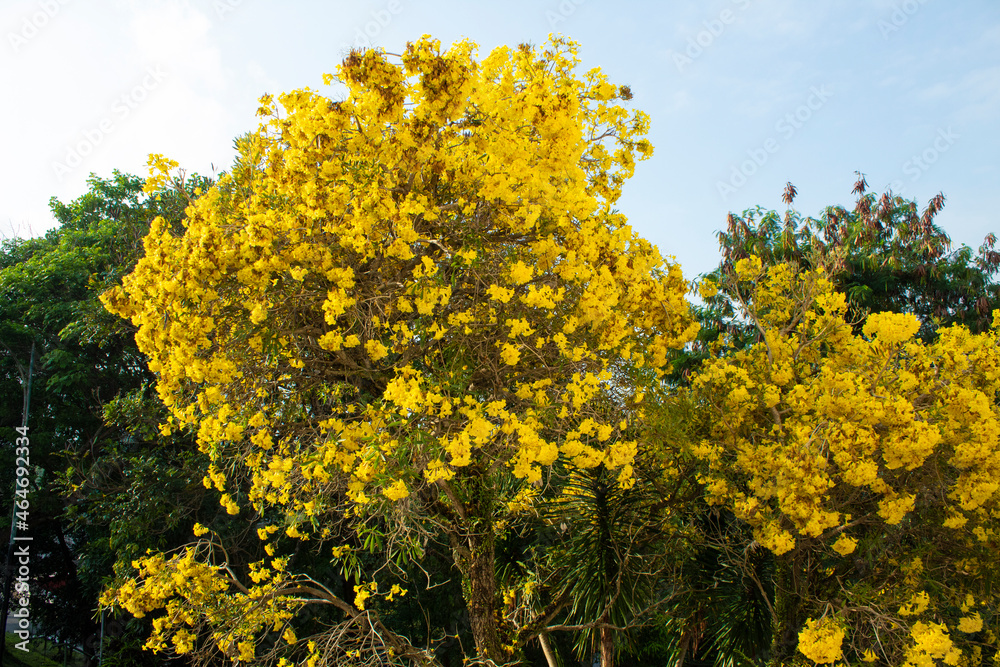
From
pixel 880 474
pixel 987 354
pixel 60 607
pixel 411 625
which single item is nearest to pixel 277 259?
pixel 880 474

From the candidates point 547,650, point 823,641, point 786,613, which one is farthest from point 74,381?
point 823,641

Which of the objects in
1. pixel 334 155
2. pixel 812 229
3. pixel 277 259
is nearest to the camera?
pixel 277 259

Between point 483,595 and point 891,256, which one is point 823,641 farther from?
point 891,256

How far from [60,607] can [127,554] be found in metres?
4.31

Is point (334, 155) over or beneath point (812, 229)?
beneath

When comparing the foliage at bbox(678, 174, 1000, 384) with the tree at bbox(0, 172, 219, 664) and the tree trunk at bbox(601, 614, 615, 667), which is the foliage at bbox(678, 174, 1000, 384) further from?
the tree at bbox(0, 172, 219, 664)

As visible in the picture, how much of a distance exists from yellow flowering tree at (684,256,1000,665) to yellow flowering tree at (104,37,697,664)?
114cm

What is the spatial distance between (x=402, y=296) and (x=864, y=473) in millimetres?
3326

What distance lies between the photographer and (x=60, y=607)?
11.7 meters

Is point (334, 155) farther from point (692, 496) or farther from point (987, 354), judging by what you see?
point (987, 354)

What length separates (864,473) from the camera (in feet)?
15.7

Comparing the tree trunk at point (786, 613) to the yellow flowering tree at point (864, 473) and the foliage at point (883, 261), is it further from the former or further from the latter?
the foliage at point (883, 261)

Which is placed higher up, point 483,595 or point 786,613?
point 786,613

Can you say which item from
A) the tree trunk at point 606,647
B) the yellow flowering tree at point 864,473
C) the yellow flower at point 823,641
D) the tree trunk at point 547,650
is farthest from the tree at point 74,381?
the yellow flower at point 823,641
